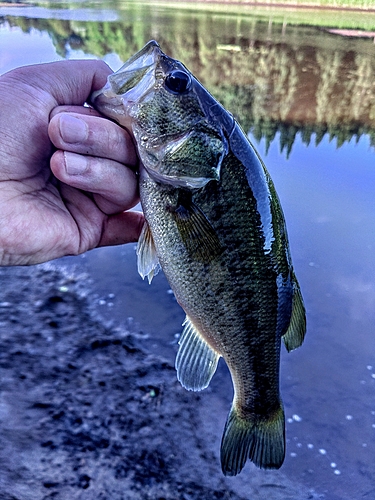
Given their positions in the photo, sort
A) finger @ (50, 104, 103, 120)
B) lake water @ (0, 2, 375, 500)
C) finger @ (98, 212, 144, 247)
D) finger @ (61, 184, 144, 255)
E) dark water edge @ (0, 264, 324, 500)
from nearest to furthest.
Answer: finger @ (50, 104, 103, 120) < finger @ (61, 184, 144, 255) < finger @ (98, 212, 144, 247) < dark water edge @ (0, 264, 324, 500) < lake water @ (0, 2, 375, 500)

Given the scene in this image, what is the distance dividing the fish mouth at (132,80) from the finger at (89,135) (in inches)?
3.6

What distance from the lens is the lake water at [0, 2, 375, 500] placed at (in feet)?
11.7

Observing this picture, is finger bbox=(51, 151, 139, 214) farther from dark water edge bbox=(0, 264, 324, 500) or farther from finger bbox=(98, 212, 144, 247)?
dark water edge bbox=(0, 264, 324, 500)

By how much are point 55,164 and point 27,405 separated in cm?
239

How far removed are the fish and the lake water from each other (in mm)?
1860

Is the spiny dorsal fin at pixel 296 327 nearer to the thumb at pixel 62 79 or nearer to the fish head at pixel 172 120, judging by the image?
the fish head at pixel 172 120

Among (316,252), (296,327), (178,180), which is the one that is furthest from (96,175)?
(316,252)

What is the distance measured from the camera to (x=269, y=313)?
1.98 metres

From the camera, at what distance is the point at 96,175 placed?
6.59 ft

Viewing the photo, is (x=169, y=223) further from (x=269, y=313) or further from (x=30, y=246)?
(x=30, y=246)

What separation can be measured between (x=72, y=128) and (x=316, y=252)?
457 centimetres

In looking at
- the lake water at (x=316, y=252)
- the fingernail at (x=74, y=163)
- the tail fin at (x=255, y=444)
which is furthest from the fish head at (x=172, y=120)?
the lake water at (x=316, y=252)

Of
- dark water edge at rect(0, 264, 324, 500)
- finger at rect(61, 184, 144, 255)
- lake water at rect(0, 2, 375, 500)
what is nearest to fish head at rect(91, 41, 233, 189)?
finger at rect(61, 184, 144, 255)

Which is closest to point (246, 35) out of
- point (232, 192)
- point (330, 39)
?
point (330, 39)
